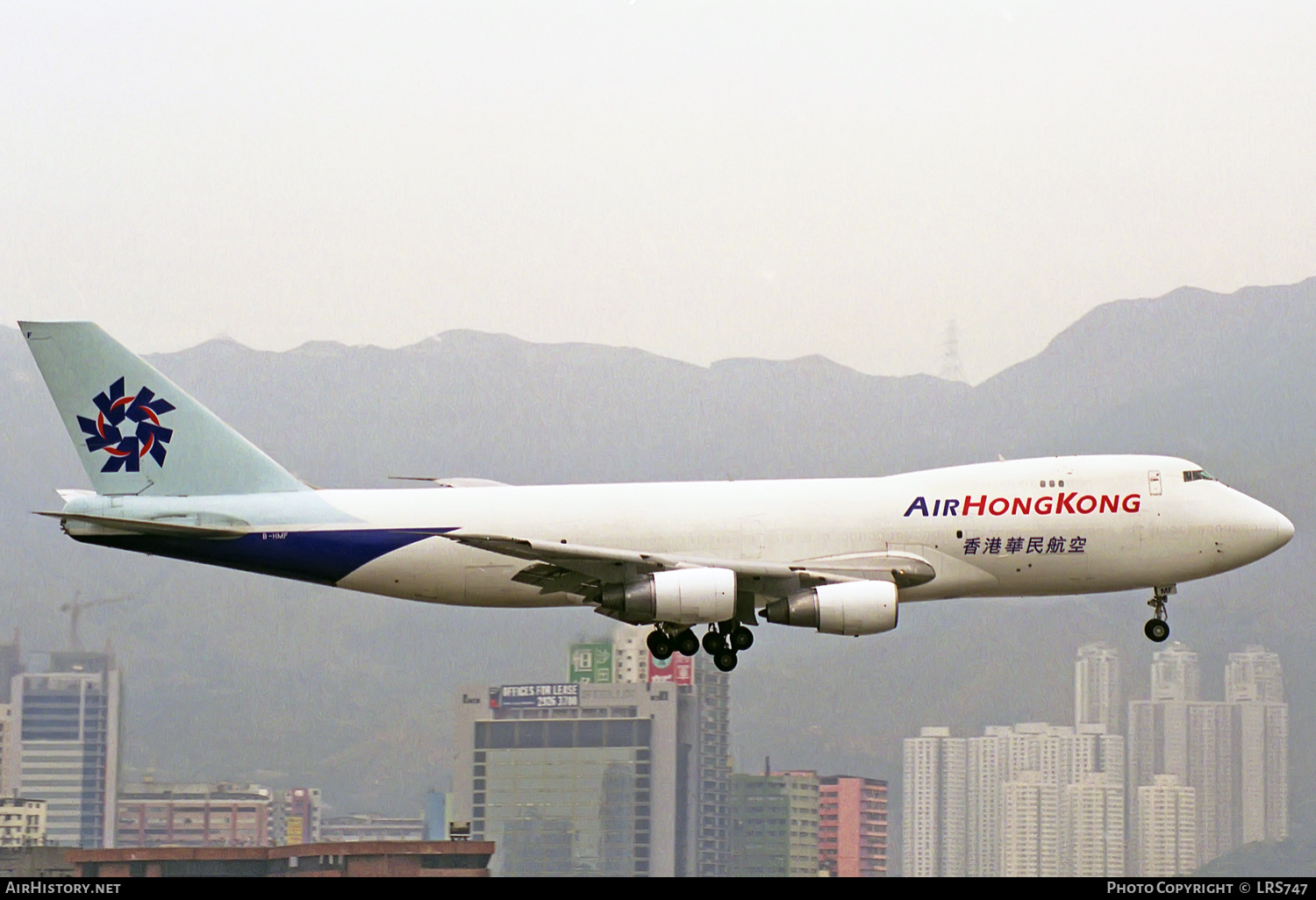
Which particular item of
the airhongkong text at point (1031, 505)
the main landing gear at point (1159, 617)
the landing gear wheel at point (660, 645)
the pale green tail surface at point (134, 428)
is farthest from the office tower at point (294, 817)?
the airhongkong text at point (1031, 505)

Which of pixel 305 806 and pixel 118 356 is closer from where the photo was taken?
pixel 118 356

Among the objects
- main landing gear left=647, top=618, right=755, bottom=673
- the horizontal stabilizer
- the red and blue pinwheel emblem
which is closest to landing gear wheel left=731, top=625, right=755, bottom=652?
main landing gear left=647, top=618, right=755, bottom=673

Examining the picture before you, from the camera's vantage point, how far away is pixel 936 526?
46875mm

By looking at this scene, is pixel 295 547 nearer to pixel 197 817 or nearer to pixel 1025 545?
pixel 1025 545

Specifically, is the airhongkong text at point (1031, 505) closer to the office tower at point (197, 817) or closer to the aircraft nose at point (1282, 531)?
the aircraft nose at point (1282, 531)

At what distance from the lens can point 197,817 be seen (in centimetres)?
17888

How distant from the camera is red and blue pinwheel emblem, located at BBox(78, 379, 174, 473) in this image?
164ft

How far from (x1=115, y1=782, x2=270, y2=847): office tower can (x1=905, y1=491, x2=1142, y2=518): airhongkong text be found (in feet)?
462

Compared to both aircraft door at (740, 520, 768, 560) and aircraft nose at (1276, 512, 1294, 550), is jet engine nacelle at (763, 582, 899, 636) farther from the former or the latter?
aircraft nose at (1276, 512, 1294, 550)

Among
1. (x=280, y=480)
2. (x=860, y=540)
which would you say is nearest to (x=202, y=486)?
(x=280, y=480)

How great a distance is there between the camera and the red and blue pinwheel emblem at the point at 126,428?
49938mm
